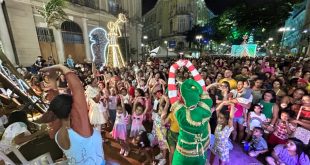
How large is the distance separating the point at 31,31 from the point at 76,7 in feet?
18.1

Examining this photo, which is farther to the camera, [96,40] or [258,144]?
[96,40]

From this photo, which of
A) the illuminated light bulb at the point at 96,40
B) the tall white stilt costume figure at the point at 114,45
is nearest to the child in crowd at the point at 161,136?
the illuminated light bulb at the point at 96,40

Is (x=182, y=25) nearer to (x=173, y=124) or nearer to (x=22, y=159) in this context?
(x=173, y=124)

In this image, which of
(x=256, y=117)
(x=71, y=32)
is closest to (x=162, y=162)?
(x=256, y=117)

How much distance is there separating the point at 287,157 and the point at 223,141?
1.32 metres

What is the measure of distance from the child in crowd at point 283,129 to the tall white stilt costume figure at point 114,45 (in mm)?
8764

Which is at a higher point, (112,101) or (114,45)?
(114,45)

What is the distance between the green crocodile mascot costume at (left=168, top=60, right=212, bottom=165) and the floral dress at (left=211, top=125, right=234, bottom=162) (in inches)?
39.5

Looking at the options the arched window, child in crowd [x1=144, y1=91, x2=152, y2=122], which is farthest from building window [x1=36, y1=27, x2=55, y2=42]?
child in crowd [x1=144, y1=91, x2=152, y2=122]

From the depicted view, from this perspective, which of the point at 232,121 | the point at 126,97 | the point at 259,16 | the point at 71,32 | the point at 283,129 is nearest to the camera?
the point at 232,121

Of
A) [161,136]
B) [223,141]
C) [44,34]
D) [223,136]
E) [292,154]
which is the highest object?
[44,34]

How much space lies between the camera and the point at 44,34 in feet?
41.9

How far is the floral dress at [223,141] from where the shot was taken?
3590 mm

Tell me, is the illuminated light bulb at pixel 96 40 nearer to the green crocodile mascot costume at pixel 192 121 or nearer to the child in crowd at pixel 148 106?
the child in crowd at pixel 148 106
